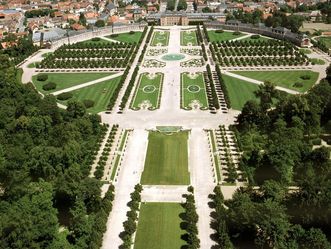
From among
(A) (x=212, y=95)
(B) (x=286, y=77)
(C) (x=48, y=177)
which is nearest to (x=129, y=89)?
(A) (x=212, y=95)

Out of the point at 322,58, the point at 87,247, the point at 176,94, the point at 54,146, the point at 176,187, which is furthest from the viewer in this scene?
the point at 322,58

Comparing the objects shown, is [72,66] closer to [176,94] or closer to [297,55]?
[176,94]

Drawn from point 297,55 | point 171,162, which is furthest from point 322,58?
point 171,162

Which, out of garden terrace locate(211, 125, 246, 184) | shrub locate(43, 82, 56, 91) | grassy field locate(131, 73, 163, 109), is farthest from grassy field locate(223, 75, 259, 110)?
shrub locate(43, 82, 56, 91)

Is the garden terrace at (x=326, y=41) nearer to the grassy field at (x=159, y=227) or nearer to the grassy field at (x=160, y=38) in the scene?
the grassy field at (x=160, y=38)

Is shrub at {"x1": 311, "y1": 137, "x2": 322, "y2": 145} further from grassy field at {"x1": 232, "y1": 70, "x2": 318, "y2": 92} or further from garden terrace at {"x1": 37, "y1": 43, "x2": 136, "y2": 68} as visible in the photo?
garden terrace at {"x1": 37, "y1": 43, "x2": 136, "y2": 68}

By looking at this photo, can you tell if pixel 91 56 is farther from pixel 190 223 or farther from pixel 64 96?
pixel 190 223
